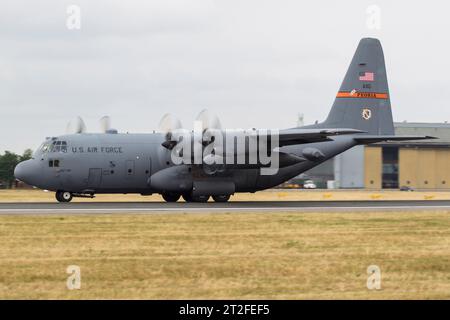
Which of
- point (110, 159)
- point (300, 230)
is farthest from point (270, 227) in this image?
point (110, 159)

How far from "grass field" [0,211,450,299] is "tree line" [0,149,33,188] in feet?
142

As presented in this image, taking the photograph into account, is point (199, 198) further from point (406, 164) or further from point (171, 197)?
point (406, 164)

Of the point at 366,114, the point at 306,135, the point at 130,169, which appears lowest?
the point at 130,169

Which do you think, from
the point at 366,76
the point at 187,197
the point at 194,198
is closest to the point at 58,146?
the point at 187,197

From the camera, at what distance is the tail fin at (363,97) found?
42875mm

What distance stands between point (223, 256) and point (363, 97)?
27042 mm

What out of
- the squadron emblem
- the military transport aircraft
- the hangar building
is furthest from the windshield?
the hangar building

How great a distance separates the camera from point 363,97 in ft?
141

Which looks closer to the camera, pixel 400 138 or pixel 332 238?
pixel 332 238

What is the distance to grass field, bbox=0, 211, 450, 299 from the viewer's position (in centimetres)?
1384

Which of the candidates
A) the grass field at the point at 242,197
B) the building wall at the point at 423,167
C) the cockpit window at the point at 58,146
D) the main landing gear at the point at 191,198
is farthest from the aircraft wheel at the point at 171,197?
the building wall at the point at 423,167

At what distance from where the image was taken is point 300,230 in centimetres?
2405

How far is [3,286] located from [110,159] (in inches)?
928
